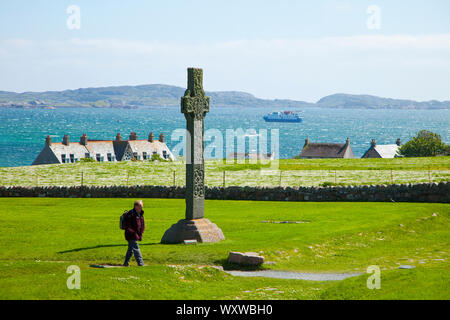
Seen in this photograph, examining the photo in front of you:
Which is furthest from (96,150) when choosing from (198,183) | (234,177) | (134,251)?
(134,251)

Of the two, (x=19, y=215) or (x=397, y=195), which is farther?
(x=397, y=195)

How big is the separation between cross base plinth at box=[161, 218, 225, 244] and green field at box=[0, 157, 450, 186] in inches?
694

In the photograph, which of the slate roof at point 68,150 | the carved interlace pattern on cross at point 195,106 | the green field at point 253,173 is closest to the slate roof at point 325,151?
the slate roof at point 68,150

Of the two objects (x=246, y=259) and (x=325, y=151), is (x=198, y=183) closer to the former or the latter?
(x=246, y=259)

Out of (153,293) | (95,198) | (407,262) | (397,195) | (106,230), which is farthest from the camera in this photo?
(95,198)

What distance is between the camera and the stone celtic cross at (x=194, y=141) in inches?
858

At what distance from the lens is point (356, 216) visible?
28.8 m

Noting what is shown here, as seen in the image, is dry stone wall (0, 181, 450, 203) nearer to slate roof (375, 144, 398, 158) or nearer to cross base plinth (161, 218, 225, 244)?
cross base plinth (161, 218, 225, 244)

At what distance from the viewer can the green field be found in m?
40.8

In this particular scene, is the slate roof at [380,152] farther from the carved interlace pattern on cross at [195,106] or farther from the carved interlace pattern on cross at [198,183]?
the carved interlace pattern on cross at [198,183]

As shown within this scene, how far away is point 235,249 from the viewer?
2072cm

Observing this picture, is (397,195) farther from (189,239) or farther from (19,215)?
(19,215)
